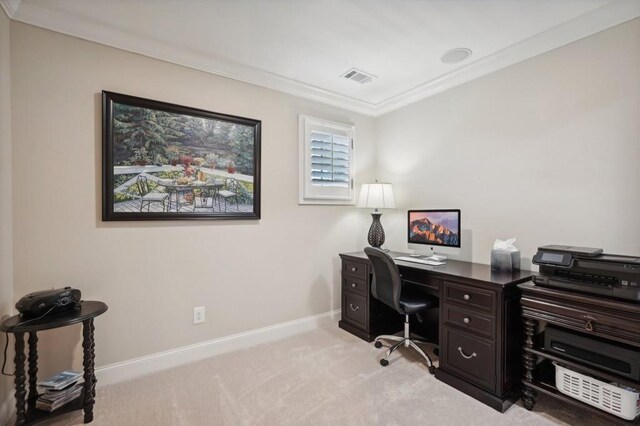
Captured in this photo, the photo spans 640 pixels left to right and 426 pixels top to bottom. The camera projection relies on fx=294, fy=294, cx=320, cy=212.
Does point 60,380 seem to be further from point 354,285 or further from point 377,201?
point 377,201

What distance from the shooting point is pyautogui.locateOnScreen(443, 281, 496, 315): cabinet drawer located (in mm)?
1908

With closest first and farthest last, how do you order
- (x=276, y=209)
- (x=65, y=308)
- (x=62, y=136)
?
1. (x=65, y=308)
2. (x=62, y=136)
3. (x=276, y=209)

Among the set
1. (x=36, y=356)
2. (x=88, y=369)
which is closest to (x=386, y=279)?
(x=88, y=369)

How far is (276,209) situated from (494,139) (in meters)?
2.07

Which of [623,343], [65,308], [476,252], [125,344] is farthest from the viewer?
[476,252]

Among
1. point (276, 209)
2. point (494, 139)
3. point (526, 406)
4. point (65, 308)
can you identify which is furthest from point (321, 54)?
point (526, 406)

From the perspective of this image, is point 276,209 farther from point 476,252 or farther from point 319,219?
point 476,252

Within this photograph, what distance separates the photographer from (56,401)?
5.62 ft

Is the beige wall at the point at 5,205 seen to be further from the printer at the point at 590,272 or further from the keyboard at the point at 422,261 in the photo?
the printer at the point at 590,272

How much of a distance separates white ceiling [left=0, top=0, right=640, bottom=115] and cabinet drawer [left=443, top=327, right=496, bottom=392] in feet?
7.14

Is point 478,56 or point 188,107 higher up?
point 478,56

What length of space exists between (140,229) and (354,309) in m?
2.09

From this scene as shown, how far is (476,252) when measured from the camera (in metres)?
2.65

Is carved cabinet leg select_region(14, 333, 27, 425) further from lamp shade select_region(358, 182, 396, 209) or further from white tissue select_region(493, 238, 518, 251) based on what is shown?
white tissue select_region(493, 238, 518, 251)
